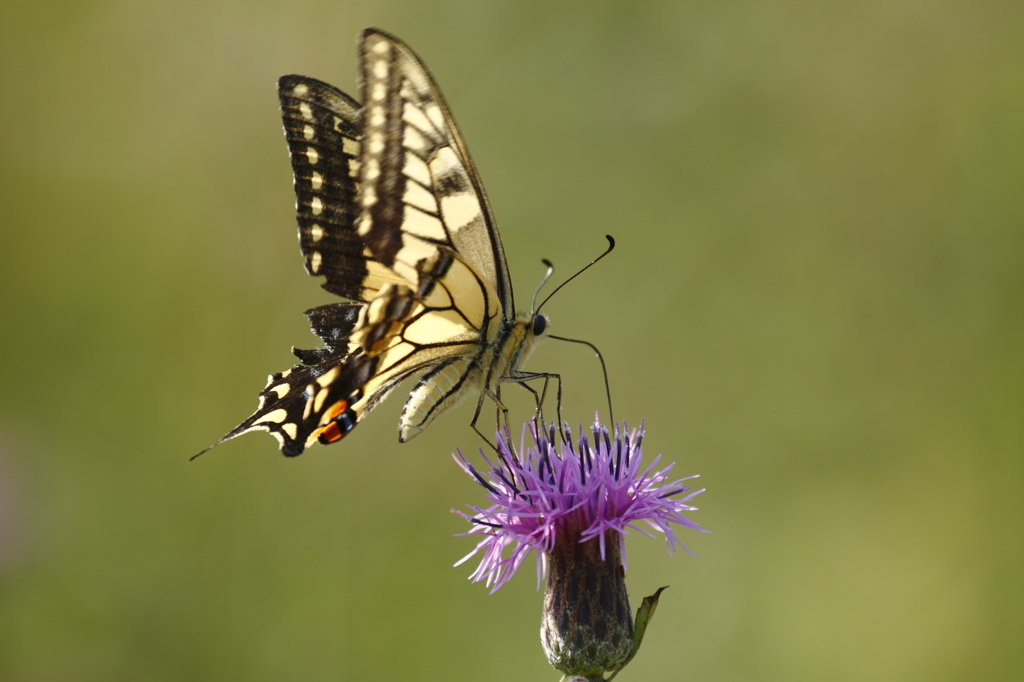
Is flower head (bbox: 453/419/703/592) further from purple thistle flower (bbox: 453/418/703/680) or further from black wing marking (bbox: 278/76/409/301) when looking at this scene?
black wing marking (bbox: 278/76/409/301)

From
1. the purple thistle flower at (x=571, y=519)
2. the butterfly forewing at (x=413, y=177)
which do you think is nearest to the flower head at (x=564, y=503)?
the purple thistle flower at (x=571, y=519)

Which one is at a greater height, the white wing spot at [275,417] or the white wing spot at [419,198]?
the white wing spot at [419,198]

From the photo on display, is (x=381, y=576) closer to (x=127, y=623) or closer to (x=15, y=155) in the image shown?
(x=127, y=623)

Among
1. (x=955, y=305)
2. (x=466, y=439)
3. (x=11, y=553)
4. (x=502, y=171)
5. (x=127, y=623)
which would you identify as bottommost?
(x=127, y=623)

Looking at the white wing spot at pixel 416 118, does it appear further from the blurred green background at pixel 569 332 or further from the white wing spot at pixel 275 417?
the blurred green background at pixel 569 332

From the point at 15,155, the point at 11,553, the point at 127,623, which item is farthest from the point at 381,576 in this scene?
the point at 15,155

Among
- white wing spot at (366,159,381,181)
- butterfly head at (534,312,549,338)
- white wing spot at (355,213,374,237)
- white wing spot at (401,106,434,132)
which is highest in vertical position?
white wing spot at (401,106,434,132)

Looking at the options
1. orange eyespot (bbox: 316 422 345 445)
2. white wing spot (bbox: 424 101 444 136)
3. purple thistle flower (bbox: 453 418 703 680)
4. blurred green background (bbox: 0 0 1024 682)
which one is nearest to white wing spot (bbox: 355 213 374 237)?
white wing spot (bbox: 424 101 444 136)
